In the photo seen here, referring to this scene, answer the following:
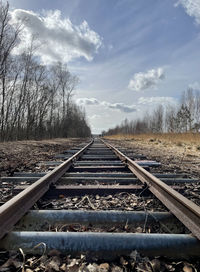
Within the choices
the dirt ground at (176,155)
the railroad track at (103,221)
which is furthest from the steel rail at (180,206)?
the dirt ground at (176,155)

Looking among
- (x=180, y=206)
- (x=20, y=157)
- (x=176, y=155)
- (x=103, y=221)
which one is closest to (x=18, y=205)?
(x=103, y=221)

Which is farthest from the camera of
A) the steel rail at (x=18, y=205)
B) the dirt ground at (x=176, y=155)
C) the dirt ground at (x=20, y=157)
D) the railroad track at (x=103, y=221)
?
the dirt ground at (x=176, y=155)

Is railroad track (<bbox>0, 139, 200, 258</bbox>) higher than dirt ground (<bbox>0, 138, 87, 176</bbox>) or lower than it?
higher

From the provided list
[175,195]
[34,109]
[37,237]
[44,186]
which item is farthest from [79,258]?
[34,109]

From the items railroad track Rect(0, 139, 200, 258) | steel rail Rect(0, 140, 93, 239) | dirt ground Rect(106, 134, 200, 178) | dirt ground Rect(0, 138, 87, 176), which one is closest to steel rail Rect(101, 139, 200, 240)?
railroad track Rect(0, 139, 200, 258)

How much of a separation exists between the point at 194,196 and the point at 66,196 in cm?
166

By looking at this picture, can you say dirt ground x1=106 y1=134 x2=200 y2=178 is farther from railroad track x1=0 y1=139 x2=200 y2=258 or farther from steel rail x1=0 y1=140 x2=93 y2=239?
steel rail x1=0 y1=140 x2=93 y2=239

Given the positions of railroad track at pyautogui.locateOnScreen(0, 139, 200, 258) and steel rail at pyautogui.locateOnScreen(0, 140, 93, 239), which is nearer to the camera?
railroad track at pyautogui.locateOnScreen(0, 139, 200, 258)

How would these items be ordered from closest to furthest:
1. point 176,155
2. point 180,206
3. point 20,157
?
point 180,206, point 20,157, point 176,155

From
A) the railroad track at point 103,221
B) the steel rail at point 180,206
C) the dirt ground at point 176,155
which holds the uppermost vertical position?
the steel rail at point 180,206

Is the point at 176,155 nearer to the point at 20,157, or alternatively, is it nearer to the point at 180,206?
the point at 20,157

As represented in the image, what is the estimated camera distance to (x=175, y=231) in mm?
1604

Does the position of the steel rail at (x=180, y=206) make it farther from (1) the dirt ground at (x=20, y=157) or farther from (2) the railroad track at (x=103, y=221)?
(1) the dirt ground at (x=20, y=157)

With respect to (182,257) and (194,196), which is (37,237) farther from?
(194,196)
